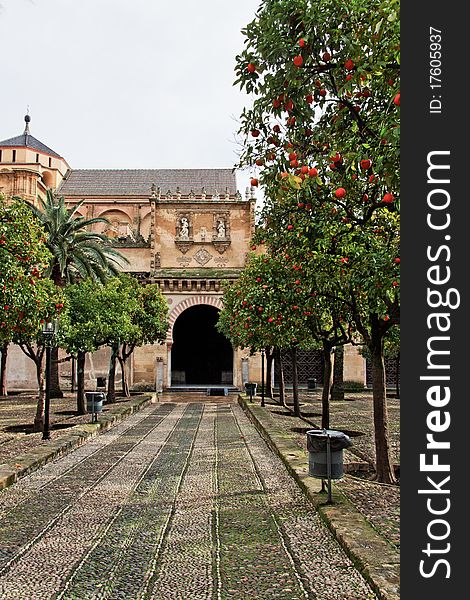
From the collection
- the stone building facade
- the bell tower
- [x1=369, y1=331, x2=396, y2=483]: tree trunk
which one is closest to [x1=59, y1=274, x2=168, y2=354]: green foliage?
[x1=369, y1=331, x2=396, y2=483]: tree trunk

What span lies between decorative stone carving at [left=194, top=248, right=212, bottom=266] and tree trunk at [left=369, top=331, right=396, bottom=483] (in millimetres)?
28716

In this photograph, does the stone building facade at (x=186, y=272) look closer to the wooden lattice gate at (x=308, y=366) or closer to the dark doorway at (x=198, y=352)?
the dark doorway at (x=198, y=352)

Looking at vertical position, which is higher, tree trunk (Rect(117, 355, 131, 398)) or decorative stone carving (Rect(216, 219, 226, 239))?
decorative stone carving (Rect(216, 219, 226, 239))

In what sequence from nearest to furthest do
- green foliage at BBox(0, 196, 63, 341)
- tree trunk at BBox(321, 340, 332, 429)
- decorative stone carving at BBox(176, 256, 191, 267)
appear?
green foliage at BBox(0, 196, 63, 341) < tree trunk at BBox(321, 340, 332, 429) < decorative stone carving at BBox(176, 256, 191, 267)

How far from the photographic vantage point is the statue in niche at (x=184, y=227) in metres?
38.3

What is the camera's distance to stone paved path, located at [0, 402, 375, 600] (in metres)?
4.87

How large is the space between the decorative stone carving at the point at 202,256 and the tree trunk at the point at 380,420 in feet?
94.2

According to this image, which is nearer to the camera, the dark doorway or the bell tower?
the dark doorway

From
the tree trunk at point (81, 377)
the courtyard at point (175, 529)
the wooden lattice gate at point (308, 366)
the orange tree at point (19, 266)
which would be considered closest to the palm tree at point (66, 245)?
the tree trunk at point (81, 377)

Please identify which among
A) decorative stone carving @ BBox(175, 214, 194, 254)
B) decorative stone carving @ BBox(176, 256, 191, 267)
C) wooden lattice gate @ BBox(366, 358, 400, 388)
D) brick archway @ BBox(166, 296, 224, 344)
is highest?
decorative stone carving @ BBox(175, 214, 194, 254)

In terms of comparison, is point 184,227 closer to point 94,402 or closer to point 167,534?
point 94,402

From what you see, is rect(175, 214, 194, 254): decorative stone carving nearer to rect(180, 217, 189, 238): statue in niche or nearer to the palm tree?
rect(180, 217, 189, 238): statue in niche

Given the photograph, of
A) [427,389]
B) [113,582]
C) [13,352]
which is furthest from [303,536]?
[13,352]

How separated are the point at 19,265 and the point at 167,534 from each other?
196 inches
